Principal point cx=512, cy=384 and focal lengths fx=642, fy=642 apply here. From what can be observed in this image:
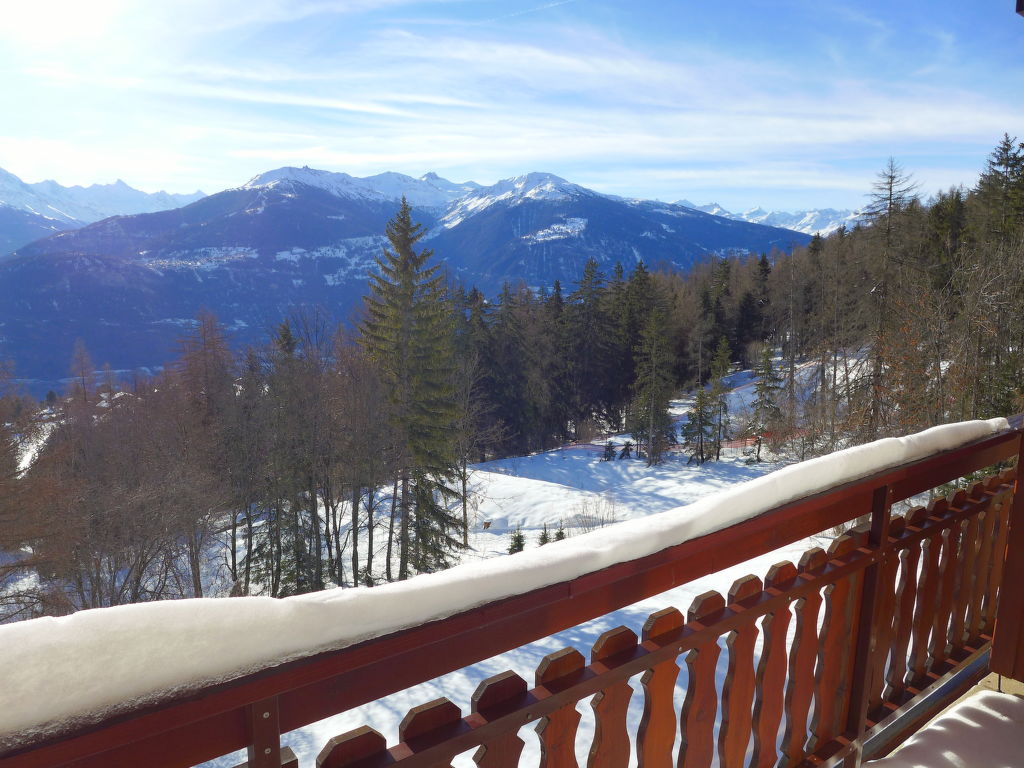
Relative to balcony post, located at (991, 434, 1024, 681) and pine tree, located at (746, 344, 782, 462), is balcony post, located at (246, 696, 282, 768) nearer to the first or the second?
balcony post, located at (991, 434, 1024, 681)

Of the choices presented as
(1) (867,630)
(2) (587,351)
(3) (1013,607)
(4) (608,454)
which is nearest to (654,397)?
(4) (608,454)

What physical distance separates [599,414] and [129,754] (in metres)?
40.8

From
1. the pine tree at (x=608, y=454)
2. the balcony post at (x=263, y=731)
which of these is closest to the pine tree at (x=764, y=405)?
the pine tree at (x=608, y=454)

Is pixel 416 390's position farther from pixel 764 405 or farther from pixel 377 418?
pixel 764 405

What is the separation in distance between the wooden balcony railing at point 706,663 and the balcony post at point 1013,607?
0.05 feet

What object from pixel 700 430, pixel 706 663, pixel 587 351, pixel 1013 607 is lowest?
pixel 700 430

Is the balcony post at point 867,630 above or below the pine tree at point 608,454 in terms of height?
above

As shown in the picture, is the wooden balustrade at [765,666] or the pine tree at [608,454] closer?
the wooden balustrade at [765,666]

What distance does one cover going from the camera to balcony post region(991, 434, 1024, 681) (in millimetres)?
2113

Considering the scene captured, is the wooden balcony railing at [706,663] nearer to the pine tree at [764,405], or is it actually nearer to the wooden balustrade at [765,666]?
the wooden balustrade at [765,666]

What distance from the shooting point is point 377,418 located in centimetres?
2086

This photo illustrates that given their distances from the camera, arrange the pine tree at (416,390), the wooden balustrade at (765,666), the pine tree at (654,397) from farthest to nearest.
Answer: the pine tree at (654,397), the pine tree at (416,390), the wooden balustrade at (765,666)

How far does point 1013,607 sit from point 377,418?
19.6 metres

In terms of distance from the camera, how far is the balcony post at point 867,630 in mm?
1843
